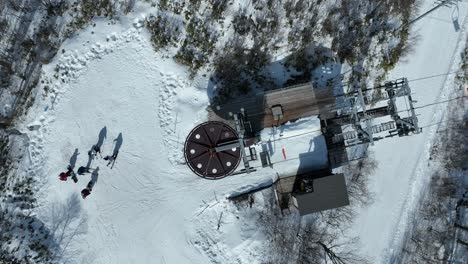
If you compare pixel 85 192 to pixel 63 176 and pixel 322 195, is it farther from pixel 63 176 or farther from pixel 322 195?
pixel 322 195

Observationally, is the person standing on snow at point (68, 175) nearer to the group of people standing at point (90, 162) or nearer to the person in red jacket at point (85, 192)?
the group of people standing at point (90, 162)

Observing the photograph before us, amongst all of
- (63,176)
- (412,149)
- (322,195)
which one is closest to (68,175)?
(63,176)

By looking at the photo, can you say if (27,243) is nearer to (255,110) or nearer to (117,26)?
(117,26)

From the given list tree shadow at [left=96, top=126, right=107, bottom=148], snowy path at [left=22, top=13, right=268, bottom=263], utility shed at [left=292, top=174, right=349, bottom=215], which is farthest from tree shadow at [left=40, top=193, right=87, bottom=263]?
utility shed at [left=292, top=174, right=349, bottom=215]

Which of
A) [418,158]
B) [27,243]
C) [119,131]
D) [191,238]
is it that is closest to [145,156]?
[119,131]

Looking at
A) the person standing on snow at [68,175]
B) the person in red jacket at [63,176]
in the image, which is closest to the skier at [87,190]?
the person standing on snow at [68,175]

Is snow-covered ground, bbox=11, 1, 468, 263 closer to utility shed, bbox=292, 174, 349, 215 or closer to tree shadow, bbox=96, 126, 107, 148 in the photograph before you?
tree shadow, bbox=96, 126, 107, 148
